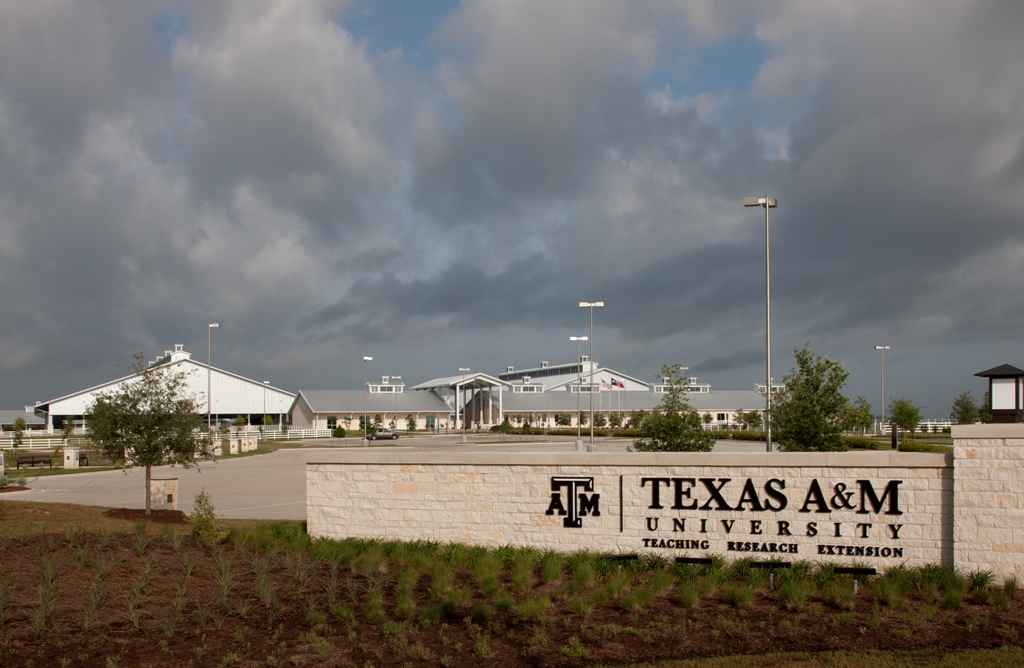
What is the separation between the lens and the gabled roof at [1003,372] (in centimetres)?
3307

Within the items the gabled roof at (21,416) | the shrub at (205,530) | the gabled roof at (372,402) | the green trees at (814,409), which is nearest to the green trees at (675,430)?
the green trees at (814,409)

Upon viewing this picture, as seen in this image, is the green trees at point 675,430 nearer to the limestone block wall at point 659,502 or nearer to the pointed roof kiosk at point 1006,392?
the limestone block wall at point 659,502

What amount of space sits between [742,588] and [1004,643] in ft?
8.77

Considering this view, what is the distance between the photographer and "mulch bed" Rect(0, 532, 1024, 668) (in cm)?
761

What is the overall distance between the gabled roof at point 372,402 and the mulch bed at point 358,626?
79053mm

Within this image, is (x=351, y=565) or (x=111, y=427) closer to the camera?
(x=351, y=565)

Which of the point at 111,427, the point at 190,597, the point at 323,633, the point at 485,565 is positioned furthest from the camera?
the point at 111,427

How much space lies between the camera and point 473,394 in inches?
3455

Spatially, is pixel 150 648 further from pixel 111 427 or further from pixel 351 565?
pixel 111 427

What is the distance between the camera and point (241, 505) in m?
20.5

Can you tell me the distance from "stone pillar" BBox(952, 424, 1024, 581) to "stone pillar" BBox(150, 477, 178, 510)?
15506 mm

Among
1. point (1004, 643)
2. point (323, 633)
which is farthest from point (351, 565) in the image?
point (1004, 643)

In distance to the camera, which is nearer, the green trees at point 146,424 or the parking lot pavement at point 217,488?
the green trees at point 146,424

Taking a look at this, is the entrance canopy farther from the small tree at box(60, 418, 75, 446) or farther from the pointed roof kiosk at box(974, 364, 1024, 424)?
the pointed roof kiosk at box(974, 364, 1024, 424)
